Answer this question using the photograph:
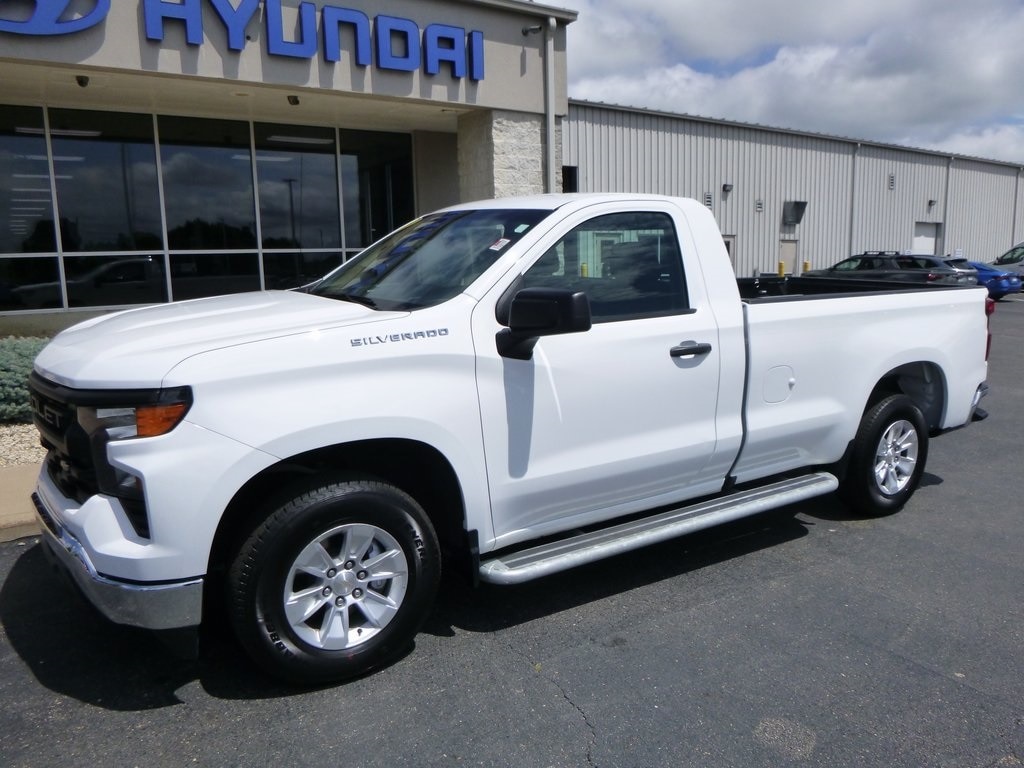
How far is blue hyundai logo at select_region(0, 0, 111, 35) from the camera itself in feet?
31.3

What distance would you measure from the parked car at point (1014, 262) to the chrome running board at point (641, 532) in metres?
28.4

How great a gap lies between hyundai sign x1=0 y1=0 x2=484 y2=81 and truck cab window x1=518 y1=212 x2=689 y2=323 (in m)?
8.50

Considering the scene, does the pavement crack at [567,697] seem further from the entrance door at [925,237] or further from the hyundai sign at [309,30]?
the entrance door at [925,237]

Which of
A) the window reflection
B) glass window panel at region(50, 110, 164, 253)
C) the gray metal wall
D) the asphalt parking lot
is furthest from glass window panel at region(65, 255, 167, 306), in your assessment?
the asphalt parking lot

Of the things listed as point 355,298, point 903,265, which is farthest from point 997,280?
point 355,298

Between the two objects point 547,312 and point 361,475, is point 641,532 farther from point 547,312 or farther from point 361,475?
point 361,475

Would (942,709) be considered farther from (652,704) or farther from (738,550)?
(738,550)

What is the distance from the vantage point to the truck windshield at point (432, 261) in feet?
12.3

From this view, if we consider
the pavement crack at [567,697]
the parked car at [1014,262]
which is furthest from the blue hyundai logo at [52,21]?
the parked car at [1014,262]

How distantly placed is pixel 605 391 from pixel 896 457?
2611 millimetres

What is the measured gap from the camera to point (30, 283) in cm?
1245

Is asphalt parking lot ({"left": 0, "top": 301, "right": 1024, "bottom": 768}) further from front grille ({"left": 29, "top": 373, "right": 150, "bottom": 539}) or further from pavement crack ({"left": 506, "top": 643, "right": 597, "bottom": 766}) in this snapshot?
front grille ({"left": 29, "top": 373, "right": 150, "bottom": 539})

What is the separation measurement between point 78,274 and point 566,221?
1130 cm

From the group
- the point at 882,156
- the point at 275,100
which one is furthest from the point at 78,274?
the point at 882,156
